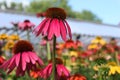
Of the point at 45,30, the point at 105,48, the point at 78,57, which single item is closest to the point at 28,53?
the point at 45,30

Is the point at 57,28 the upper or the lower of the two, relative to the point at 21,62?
upper

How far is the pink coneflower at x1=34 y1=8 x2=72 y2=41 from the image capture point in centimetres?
216

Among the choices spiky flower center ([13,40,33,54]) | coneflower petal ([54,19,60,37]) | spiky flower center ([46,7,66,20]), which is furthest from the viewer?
spiky flower center ([13,40,33,54])

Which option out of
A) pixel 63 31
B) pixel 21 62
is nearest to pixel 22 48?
pixel 21 62

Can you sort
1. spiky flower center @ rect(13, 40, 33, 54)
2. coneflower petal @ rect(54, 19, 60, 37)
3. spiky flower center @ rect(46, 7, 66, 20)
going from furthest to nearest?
Answer: spiky flower center @ rect(13, 40, 33, 54), spiky flower center @ rect(46, 7, 66, 20), coneflower petal @ rect(54, 19, 60, 37)

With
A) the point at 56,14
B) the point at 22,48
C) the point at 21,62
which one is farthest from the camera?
the point at 22,48

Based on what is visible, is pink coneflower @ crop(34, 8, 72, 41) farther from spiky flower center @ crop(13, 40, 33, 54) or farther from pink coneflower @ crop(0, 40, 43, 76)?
spiky flower center @ crop(13, 40, 33, 54)

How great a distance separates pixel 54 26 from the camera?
2.19 m

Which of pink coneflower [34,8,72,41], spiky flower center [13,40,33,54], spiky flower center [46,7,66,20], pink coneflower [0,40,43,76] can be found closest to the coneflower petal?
pink coneflower [34,8,72,41]

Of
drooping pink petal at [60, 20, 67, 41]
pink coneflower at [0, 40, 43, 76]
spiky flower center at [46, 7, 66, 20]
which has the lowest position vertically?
pink coneflower at [0, 40, 43, 76]

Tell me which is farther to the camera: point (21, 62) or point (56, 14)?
point (21, 62)

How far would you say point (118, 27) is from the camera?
27.5 meters

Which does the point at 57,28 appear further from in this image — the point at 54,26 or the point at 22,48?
the point at 22,48

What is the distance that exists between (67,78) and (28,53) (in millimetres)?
342
